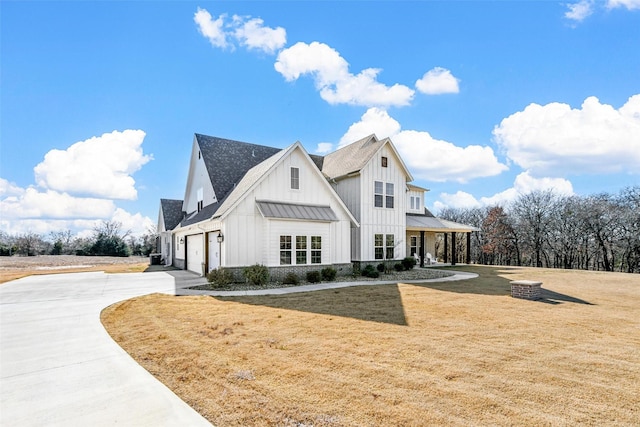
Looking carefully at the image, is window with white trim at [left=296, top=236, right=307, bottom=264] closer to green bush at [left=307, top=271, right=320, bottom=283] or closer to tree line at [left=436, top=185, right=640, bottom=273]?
green bush at [left=307, top=271, right=320, bottom=283]

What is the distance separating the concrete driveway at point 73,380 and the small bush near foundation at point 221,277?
17.4 ft

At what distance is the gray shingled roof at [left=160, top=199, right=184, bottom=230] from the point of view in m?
28.0

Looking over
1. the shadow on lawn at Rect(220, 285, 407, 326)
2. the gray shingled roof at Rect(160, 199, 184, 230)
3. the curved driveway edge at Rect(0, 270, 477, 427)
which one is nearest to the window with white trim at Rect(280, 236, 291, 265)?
the shadow on lawn at Rect(220, 285, 407, 326)

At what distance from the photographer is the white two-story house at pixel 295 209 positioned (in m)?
15.3

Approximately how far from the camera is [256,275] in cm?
1441

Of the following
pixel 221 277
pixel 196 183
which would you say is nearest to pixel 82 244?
pixel 196 183

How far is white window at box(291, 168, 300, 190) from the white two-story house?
0.05 m

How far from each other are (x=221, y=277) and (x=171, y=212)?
17923 mm

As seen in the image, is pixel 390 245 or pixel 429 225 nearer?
pixel 390 245

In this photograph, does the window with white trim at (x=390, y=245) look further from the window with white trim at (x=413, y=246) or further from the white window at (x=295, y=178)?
the white window at (x=295, y=178)

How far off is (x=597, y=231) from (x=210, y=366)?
3413 cm

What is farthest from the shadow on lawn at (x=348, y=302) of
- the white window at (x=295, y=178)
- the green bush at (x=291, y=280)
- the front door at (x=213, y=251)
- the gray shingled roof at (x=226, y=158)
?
the gray shingled roof at (x=226, y=158)

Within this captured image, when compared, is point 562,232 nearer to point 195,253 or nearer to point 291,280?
point 291,280

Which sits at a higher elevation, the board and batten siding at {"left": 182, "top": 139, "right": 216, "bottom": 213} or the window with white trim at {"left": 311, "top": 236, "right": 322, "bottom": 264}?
the board and batten siding at {"left": 182, "top": 139, "right": 216, "bottom": 213}
